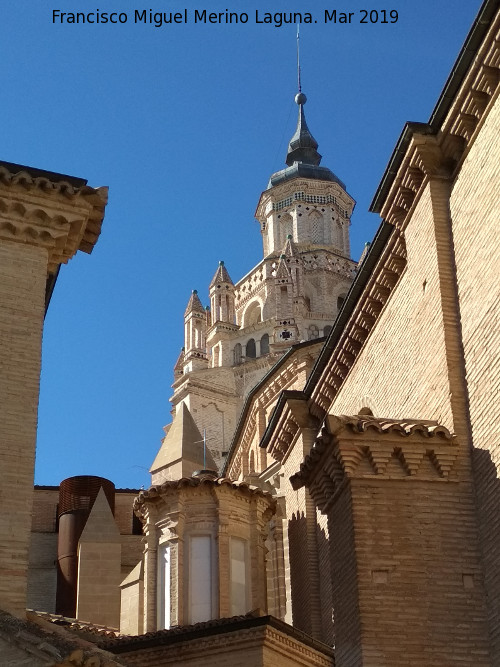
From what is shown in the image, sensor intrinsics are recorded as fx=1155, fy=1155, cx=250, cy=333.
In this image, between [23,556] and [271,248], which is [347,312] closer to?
[23,556]

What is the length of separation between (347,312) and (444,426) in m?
5.57

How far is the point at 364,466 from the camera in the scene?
1532 cm

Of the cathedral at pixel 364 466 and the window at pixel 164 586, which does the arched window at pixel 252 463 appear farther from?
the window at pixel 164 586

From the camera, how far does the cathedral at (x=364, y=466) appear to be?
14.1 meters

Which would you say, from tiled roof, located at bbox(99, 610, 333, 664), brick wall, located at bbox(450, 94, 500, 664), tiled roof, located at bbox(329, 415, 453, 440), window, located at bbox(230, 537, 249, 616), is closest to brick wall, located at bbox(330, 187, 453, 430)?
tiled roof, located at bbox(329, 415, 453, 440)

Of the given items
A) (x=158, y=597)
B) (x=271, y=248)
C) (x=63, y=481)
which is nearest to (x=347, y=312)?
(x=158, y=597)

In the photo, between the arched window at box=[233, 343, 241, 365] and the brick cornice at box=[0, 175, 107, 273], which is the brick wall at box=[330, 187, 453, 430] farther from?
the arched window at box=[233, 343, 241, 365]

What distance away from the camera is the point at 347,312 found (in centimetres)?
2053

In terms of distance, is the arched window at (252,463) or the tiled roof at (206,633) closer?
the tiled roof at (206,633)

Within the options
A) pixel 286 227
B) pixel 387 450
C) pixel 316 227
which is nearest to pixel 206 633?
pixel 387 450

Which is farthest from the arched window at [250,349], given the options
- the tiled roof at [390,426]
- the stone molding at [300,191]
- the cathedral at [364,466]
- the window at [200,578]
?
the tiled roof at [390,426]

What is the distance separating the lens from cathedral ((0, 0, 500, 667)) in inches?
555

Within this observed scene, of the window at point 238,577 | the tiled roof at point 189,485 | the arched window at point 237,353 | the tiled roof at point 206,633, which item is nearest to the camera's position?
the tiled roof at point 206,633

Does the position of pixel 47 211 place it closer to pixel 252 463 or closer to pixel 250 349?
pixel 252 463
